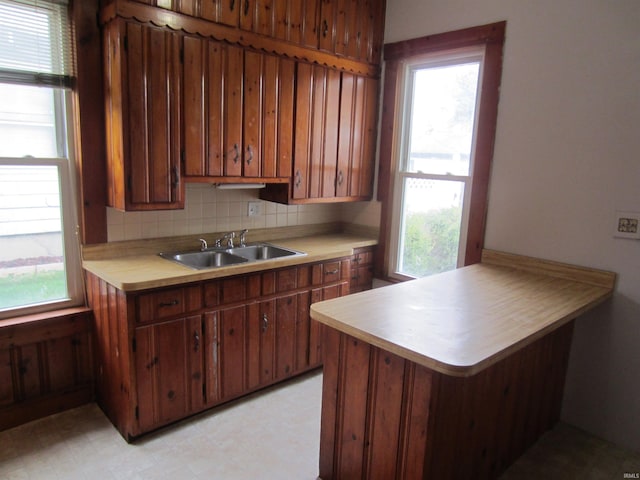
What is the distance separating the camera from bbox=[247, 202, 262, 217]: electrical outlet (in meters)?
3.24

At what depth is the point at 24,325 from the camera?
2375mm

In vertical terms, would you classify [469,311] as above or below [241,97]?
below

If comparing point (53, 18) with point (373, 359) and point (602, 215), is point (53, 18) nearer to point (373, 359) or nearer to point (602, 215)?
point (373, 359)

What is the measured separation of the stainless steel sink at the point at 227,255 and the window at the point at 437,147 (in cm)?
90

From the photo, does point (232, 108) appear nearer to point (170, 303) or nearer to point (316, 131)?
point (316, 131)

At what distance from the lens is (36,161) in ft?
7.85

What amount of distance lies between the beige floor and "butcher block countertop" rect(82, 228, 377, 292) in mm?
842

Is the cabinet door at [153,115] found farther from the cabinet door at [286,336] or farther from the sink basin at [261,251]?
the cabinet door at [286,336]

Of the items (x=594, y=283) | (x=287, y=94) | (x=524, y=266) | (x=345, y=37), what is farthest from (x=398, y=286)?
(x=345, y=37)

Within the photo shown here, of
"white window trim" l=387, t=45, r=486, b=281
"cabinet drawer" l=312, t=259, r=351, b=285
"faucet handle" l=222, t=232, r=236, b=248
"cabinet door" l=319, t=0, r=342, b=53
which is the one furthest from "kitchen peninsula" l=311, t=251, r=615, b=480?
"cabinet door" l=319, t=0, r=342, b=53

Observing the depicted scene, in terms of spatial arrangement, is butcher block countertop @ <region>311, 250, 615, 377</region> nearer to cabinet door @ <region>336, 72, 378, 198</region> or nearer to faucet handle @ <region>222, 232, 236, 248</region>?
cabinet door @ <region>336, 72, 378, 198</region>

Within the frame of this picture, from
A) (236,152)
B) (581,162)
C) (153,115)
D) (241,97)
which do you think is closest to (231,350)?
(236,152)

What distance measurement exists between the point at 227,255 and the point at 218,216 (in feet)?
0.95

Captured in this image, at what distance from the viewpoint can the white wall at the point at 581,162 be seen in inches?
92.3
